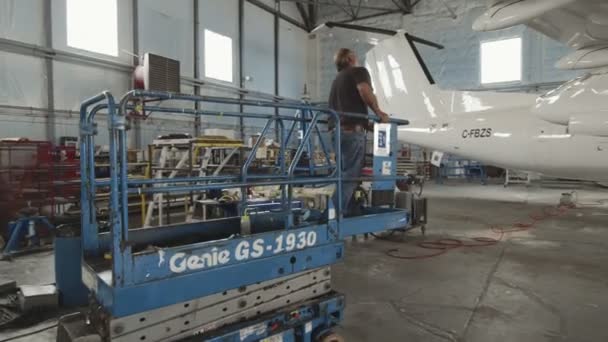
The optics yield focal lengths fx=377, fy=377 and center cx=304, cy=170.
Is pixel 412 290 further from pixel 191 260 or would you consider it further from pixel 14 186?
pixel 14 186

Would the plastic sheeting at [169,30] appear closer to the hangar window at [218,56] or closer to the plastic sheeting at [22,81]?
the hangar window at [218,56]

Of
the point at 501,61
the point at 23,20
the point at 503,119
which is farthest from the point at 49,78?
the point at 501,61

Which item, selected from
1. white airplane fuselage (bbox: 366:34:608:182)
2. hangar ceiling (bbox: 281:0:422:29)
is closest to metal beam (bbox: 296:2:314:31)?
hangar ceiling (bbox: 281:0:422:29)

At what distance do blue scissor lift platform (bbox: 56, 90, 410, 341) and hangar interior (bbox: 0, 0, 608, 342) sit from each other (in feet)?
0.04

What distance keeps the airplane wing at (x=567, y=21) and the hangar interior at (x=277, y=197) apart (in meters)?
0.03

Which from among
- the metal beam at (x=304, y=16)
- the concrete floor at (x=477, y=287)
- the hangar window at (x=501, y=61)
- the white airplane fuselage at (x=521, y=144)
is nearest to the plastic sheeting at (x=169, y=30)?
the metal beam at (x=304, y=16)

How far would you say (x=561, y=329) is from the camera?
2828mm

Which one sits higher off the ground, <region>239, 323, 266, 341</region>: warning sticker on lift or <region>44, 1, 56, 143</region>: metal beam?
<region>44, 1, 56, 143</region>: metal beam

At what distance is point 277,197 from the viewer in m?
5.50

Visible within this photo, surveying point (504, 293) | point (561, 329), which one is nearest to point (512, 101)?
point (504, 293)

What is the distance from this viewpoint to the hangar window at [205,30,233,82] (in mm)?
13719

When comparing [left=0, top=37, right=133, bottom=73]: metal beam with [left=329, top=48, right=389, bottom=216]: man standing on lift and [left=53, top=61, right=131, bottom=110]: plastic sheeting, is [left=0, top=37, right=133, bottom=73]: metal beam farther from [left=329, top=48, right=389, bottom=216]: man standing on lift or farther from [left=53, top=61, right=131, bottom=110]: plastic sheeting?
[left=329, top=48, right=389, bottom=216]: man standing on lift

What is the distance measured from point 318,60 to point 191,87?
27.9 feet

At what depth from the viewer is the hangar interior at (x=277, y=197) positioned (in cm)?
206
